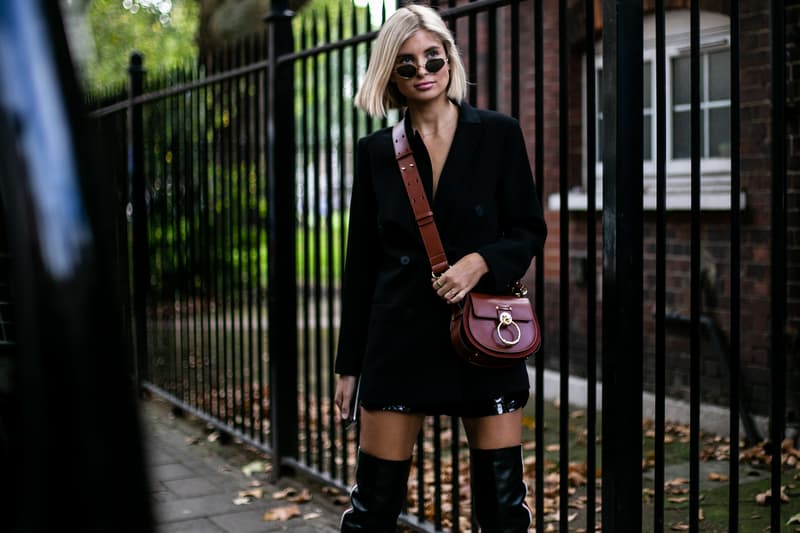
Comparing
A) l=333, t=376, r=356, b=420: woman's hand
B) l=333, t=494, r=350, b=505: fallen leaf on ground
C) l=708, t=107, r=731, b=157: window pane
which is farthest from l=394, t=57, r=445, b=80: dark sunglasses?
l=708, t=107, r=731, b=157: window pane

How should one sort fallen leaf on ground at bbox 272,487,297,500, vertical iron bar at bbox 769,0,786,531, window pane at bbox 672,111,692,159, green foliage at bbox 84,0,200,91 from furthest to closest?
green foliage at bbox 84,0,200,91, window pane at bbox 672,111,692,159, fallen leaf on ground at bbox 272,487,297,500, vertical iron bar at bbox 769,0,786,531

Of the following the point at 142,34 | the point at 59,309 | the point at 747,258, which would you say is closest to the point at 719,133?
the point at 747,258

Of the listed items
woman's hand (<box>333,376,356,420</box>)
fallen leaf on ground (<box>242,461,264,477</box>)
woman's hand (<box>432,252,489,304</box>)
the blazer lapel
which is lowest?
fallen leaf on ground (<box>242,461,264,477</box>)

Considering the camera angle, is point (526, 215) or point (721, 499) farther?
point (721, 499)

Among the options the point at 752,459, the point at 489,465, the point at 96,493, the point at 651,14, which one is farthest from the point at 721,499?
the point at 96,493

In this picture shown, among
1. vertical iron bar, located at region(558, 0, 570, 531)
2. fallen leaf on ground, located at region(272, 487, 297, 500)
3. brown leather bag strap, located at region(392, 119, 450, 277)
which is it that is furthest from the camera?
fallen leaf on ground, located at region(272, 487, 297, 500)

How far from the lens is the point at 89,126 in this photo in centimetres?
84

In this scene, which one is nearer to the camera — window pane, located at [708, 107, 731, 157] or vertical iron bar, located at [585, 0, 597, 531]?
vertical iron bar, located at [585, 0, 597, 531]

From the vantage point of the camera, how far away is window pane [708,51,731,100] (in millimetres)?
6549

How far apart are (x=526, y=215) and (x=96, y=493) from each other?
227cm

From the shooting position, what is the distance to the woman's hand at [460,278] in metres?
2.79

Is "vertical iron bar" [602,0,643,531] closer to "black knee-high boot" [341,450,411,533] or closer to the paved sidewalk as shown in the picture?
"black knee-high boot" [341,450,411,533]

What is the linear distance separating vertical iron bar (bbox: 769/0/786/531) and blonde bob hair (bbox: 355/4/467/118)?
0.96 metres

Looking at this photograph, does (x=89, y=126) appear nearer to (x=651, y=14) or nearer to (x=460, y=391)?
(x=460, y=391)
